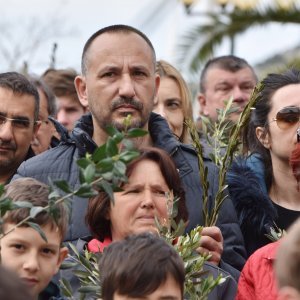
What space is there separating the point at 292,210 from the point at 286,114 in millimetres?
562

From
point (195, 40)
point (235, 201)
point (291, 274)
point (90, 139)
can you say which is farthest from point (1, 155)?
point (195, 40)

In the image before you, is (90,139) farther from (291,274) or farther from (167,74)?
(291,274)

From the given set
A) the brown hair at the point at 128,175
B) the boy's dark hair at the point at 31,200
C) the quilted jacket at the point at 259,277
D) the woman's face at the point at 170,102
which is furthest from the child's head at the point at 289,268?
the woman's face at the point at 170,102

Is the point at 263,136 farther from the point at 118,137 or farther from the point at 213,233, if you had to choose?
the point at 118,137

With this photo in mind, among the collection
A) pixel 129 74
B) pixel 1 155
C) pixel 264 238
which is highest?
pixel 129 74

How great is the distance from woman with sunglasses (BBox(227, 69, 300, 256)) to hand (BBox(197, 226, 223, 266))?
0.70 meters

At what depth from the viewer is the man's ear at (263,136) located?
7402 mm

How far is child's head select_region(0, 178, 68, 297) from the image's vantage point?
5430 mm

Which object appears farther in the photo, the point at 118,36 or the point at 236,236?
the point at 118,36

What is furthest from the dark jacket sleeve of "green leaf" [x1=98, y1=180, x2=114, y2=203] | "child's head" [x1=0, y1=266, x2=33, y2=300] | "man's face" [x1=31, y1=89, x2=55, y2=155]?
"child's head" [x1=0, y1=266, x2=33, y2=300]

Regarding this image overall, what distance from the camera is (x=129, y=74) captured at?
720 centimetres

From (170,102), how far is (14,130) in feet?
4.89

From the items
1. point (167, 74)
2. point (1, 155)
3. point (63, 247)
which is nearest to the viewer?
point (63, 247)

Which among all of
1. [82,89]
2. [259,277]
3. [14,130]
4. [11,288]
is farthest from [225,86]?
[11,288]
